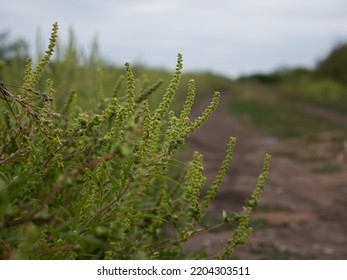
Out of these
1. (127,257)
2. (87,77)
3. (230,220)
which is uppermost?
(87,77)

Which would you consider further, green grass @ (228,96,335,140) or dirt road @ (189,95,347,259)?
green grass @ (228,96,335,140)

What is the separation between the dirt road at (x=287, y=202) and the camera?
5.46m

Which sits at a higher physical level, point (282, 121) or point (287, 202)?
point (282, 121)

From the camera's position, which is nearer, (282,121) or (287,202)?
(287,202)

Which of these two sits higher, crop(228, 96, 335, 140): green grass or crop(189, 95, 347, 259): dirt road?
crop(228, 96, 335, 140): green grass

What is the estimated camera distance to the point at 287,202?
25.6 ft

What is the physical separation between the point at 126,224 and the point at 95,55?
4310 mm

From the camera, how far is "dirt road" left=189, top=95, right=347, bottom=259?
5.46 metres

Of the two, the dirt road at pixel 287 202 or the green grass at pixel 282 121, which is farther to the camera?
the green grass at pixel 282 121

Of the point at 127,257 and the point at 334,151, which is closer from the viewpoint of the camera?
the point at 127,257

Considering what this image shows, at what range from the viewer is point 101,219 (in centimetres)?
190
